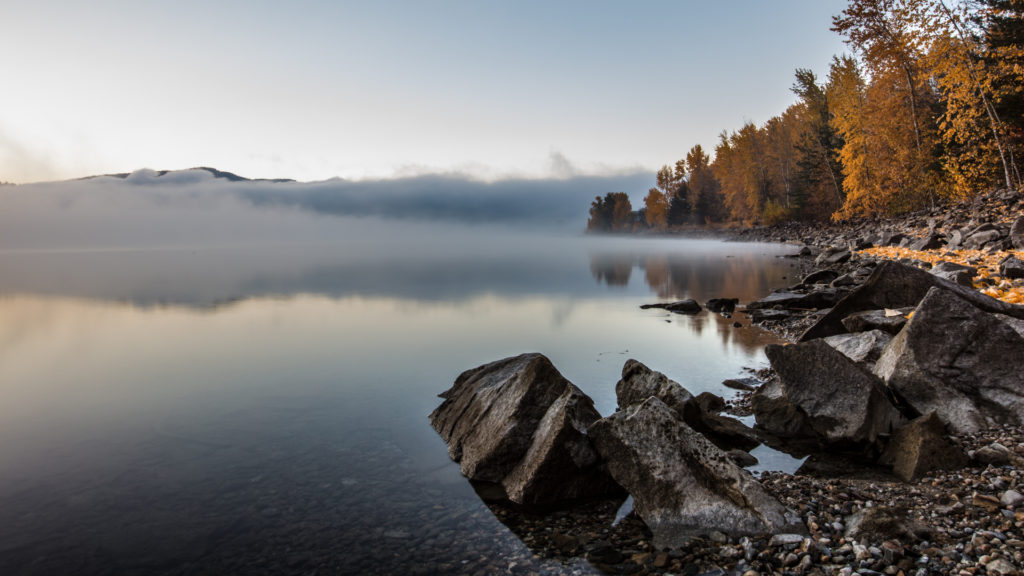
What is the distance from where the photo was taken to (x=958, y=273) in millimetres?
15328

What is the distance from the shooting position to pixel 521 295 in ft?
109

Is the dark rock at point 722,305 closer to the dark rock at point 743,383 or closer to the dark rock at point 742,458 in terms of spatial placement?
the dark rock at point 743,383

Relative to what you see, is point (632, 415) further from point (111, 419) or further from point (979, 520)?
point (111, 419)

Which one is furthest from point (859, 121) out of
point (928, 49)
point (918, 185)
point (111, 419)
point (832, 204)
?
point (111, 419)

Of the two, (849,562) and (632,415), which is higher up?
(632,415)

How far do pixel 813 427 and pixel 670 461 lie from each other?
358 centimetres

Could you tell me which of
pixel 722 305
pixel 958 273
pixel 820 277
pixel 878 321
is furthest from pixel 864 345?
pixel 820 277

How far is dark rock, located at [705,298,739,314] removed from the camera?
74.2 feet

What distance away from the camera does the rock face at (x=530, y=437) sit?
721 centimetres

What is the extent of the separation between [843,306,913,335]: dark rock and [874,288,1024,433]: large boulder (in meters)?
2.85

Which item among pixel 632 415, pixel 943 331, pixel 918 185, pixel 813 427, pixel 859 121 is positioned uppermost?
pixel 859 121

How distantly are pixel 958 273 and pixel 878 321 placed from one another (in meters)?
5.99

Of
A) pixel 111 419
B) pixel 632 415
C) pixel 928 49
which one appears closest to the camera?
pixel 632 415

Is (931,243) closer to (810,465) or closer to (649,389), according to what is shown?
(810,465)
